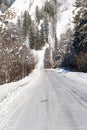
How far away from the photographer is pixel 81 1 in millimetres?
60000

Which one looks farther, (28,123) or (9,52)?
(9,52)

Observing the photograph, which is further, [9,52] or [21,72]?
[21,72]

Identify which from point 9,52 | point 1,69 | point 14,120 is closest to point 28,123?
point 14,120

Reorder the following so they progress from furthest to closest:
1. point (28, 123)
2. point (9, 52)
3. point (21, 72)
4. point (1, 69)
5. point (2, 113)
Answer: point (21, 72), point (9, 52), point (1, 69), point (2, 113), point (28, 123)

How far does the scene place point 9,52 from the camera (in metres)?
49.8

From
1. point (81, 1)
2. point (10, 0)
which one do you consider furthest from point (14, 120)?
point (81, 1)

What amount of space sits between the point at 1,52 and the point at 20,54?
71.5ft

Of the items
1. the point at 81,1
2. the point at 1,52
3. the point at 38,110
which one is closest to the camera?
the point at 38,110

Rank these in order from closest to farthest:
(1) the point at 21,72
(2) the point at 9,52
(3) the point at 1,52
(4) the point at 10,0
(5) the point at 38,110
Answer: (5) the point at 38,110
(4) the point at 10,0
(3) the point at 1,52
(2) the point at 9,52
(1) the point at 21,72

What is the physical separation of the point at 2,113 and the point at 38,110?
5.38ft

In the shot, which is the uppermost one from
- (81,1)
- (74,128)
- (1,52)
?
(81,1)

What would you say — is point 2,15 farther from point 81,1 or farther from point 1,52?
point 81,1

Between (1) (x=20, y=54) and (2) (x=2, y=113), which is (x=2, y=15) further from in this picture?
(1) (x=20, y=54)

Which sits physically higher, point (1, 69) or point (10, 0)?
point (10, 0)
